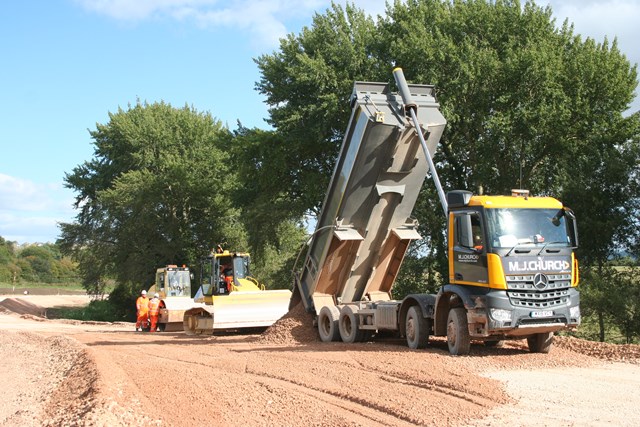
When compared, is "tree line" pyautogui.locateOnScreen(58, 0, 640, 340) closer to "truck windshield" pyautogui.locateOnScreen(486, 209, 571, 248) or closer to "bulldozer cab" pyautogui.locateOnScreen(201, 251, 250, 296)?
"bulldozer cab" pyautogui.locateOnScreen(201, 251, 250, 296)

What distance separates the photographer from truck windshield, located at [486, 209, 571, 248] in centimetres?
1114

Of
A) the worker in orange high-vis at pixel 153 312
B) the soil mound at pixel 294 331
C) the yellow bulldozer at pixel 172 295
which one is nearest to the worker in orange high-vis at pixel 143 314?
the yellow bulldozer at pixel 172 295

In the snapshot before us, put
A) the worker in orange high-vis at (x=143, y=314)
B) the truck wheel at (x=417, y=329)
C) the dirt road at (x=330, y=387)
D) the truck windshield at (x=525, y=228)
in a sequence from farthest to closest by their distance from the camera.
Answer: the worker in orange high-vis at (x=143, y=314) → the truck wheel at (x=417, y=329) → the truck windshield at (x=525, y=228) → the dirt road at (x=330, y=387)

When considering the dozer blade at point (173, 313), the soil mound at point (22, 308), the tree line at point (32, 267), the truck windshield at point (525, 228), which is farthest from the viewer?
the tree line at point (32, 267)

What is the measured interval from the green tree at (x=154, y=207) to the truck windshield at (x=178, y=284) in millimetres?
12142

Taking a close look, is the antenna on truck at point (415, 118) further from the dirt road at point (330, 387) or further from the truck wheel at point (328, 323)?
the truck wheel at point (328, 323)

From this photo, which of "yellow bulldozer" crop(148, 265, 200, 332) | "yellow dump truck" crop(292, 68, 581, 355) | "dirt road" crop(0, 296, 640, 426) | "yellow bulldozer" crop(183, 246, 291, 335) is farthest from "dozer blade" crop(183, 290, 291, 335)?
"yellow bulldozer" crop(148, 265, 200, 332)

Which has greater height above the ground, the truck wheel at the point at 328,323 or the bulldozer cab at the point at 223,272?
the bulldozer cab at the point at 223,272

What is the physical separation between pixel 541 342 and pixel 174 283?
738 inches

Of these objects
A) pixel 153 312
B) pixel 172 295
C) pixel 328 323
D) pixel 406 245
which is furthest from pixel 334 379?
pixel 172 295

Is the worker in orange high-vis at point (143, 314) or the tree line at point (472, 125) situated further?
the worker in orange high-vis at point (143, 314)

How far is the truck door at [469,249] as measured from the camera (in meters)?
11.2

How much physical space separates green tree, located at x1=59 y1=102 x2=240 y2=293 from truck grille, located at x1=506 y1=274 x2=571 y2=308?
30.3m

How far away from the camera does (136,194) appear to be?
41.8 m
